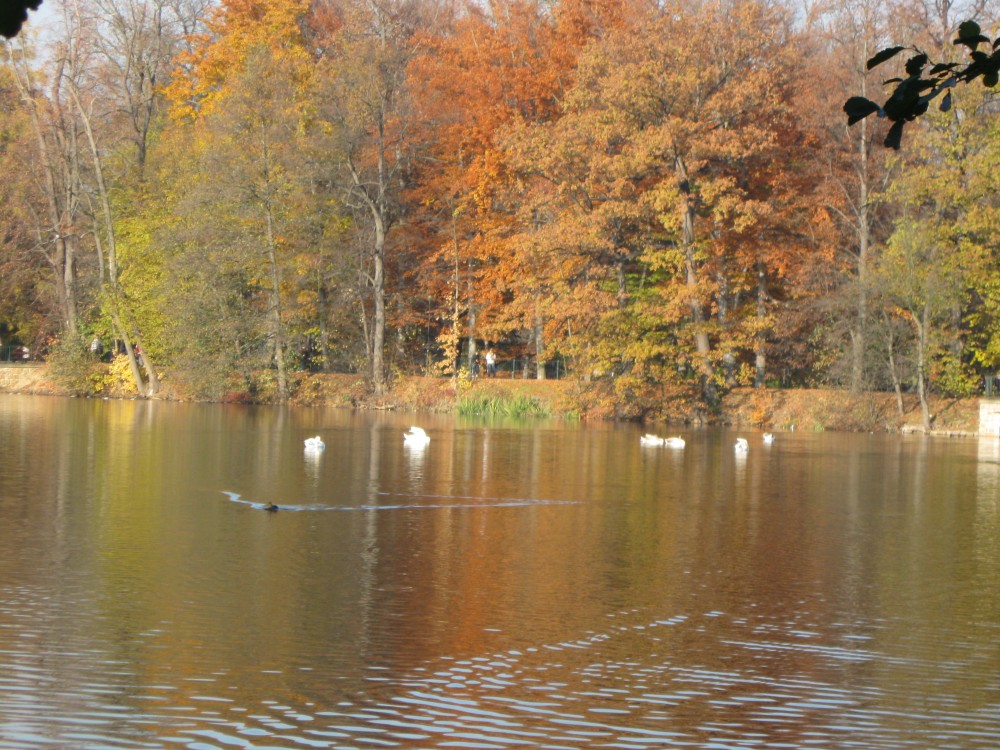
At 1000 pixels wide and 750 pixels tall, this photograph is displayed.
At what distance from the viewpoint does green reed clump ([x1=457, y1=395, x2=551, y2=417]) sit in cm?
4462

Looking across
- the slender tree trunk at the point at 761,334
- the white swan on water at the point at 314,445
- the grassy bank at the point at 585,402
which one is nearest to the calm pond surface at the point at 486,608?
the white swan on water at the point at 314,445

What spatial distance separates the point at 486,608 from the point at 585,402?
3132 cm

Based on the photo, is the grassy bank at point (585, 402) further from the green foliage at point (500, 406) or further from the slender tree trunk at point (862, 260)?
the slender tree trunk at point (862, 260)

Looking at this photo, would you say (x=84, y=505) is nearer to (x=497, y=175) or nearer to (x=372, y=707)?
(x=372, y=707)

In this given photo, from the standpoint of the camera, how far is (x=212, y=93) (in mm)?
55750

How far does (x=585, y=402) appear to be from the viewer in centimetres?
4303

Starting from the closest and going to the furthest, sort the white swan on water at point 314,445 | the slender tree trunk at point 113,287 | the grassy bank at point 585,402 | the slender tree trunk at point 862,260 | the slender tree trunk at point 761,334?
the white swan on water at point 314,445 < the slender tree trunk at point 862,260 < the grassy bank at point 585,402 < the slender tree trunk at point 761,334 < the slender tree trunk at point 113,287

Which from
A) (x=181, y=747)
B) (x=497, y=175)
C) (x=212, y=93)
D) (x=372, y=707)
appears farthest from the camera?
(x=212, y=93)

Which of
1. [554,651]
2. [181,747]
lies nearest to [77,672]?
[181,747]

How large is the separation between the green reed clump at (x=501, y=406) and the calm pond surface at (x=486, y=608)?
20.2 meters

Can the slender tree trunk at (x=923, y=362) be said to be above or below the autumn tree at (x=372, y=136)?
below

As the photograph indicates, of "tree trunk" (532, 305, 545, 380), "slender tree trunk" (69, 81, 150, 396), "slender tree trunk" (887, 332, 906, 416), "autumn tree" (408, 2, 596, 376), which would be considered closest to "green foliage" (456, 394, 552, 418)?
"tree trunk" (532, 305, 545, 380)

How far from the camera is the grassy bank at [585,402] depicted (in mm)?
40344

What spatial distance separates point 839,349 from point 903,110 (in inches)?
1495
